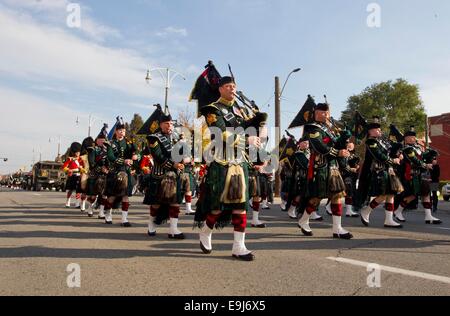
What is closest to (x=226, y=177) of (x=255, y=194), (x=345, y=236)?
(x=345, y=236)

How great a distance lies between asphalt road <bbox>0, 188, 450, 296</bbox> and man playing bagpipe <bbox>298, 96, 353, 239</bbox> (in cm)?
58

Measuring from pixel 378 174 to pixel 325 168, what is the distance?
228 cm

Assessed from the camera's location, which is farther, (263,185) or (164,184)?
(263,185)

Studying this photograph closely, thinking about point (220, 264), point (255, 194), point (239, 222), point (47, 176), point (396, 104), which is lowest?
point (220, 264)

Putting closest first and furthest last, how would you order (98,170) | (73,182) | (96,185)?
(96,185)
(98,170)
(73,182)

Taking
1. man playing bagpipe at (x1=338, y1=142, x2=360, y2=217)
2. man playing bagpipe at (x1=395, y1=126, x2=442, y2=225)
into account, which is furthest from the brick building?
man playing bagpipe at (x1=395, y1=126, x2=442, y2=225)

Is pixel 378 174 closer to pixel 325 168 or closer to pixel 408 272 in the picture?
pixel 325 168

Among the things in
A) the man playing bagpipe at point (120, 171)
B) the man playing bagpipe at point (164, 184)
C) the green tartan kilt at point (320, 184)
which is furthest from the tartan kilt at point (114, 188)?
the green tartan kilt at point (320, 184)

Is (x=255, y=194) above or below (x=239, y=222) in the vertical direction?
above

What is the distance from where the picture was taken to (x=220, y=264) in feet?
16.2

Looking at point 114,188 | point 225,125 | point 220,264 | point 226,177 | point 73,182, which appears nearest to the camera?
point 220,264

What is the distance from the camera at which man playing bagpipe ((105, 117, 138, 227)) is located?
9.15 metres

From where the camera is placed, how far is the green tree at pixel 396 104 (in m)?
56.7

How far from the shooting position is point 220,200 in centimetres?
533
